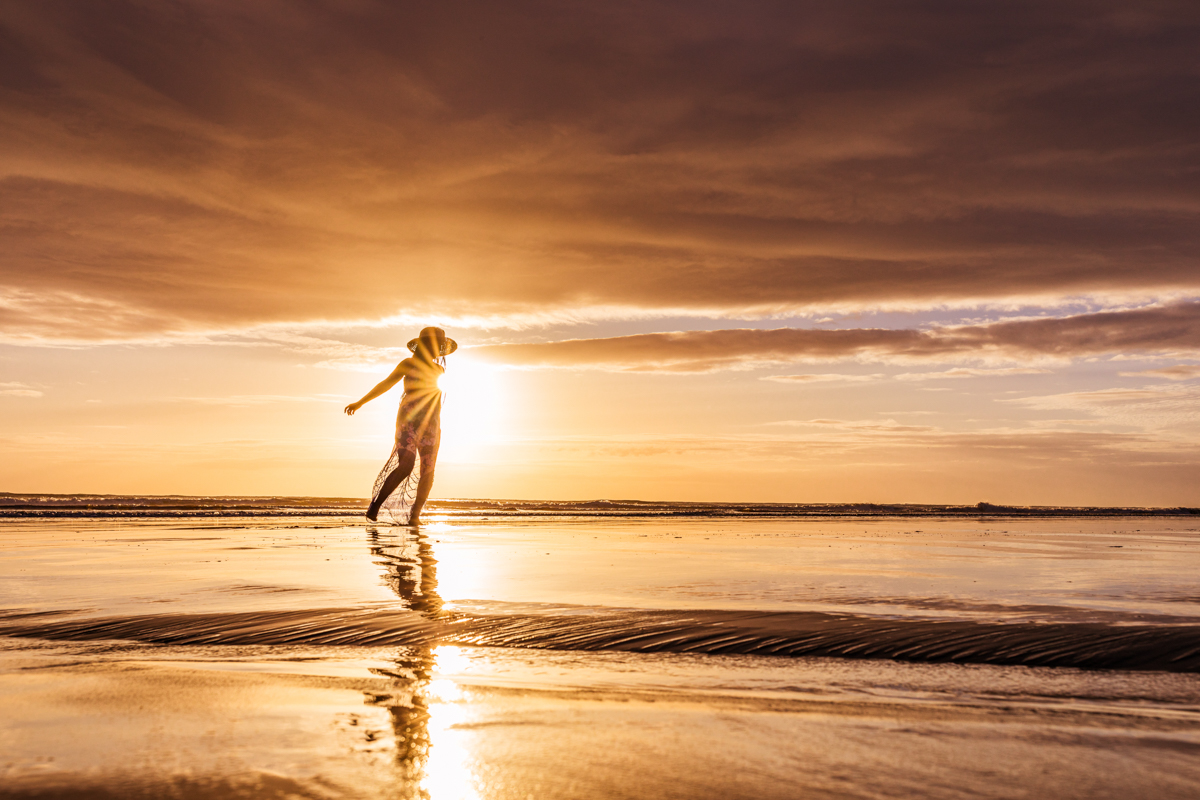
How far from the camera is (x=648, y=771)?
7.70 ft

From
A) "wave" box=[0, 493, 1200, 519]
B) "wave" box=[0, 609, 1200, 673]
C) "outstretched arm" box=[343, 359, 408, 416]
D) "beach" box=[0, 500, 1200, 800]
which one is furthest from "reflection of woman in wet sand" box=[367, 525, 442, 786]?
"wave" box=[0, 493, 1200, 519]

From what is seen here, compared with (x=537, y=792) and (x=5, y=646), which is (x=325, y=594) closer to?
(x=5, y=646)

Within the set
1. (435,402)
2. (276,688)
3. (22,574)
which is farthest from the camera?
(435,402)

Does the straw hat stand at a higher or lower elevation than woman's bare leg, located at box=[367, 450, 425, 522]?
higher

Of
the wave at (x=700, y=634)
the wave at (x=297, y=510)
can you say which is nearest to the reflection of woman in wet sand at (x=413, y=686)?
the wave at (x=700, y=634)

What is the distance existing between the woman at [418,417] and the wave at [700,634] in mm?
9859

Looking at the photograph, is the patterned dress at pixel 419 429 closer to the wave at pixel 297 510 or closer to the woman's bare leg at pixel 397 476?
the woman's bare leg at pixel 397 476

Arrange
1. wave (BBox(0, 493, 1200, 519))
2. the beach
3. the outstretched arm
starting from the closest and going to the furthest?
the beach, the outstretched arm, wave (BBox(0, 493, 1200, 519))

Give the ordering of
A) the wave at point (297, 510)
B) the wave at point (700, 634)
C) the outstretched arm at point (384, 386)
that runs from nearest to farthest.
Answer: the wave at point (700, 634) < the outstretched arm at point (384, 386) < the wave at point (297, 510)

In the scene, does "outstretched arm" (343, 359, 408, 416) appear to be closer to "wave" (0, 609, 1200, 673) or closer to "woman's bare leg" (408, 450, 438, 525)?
"woman's bare leg" (408, 450, 438, 525)

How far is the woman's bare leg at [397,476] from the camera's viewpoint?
1491cm

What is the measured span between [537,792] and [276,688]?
1618 mm

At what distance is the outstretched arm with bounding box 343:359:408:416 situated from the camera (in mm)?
14445

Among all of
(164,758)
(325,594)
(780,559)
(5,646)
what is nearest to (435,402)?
(780,559)
